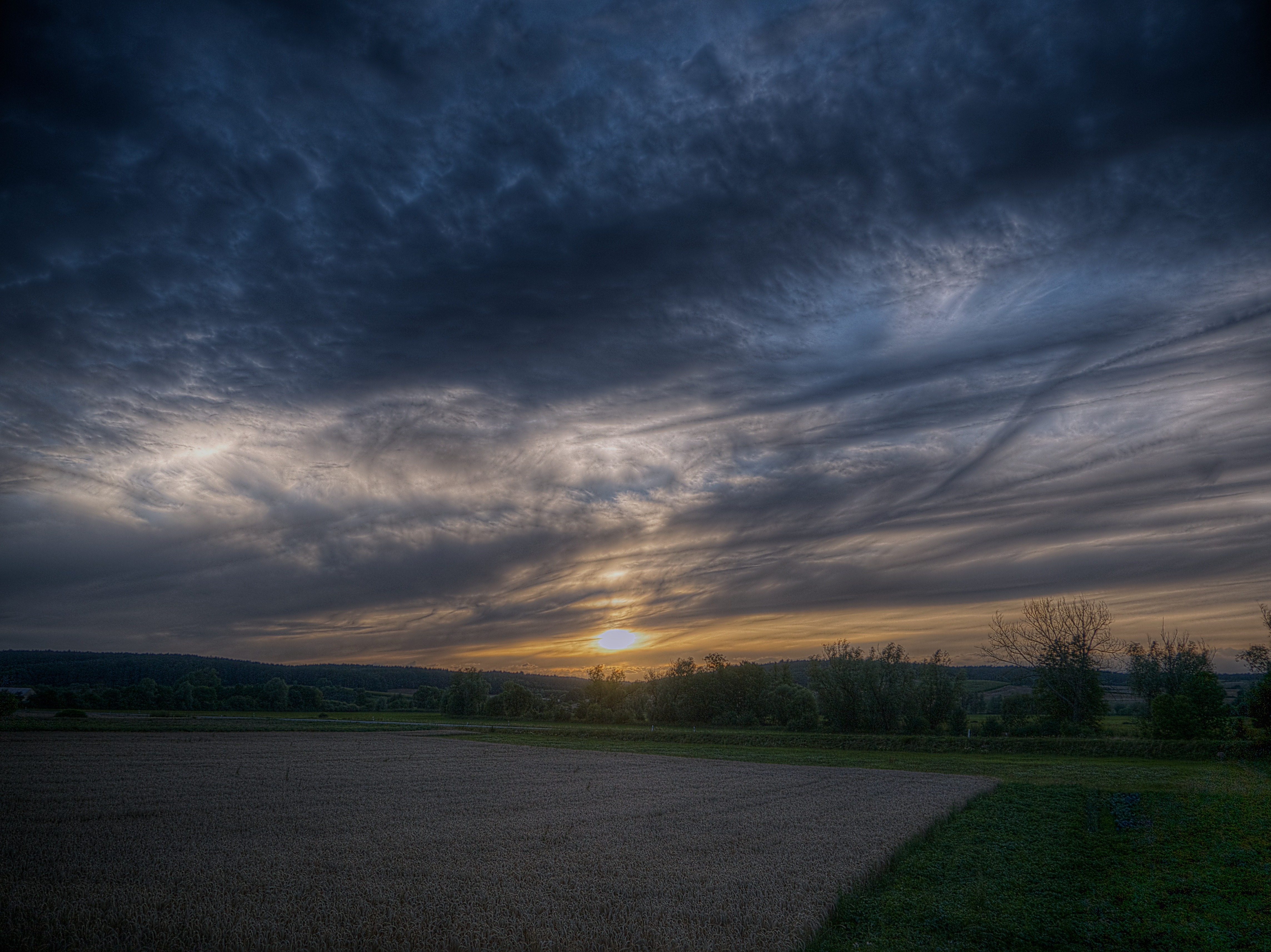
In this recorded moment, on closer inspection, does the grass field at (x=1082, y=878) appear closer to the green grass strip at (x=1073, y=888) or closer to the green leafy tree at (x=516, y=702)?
the green grass strip at (x=1073, y=888)

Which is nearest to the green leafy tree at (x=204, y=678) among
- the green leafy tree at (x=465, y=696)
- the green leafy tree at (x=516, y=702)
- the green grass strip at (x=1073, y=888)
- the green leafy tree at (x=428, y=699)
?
the green leafy tree at (x=428, y=699)

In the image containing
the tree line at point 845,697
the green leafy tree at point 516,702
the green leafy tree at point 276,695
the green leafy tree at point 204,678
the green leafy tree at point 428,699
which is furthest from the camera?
the green leafy tree at point 428,699

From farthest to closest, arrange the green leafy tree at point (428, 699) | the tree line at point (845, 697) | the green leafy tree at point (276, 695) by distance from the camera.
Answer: the green leafy tree at point (428, 699), the green leafy tree at point (276, 695), the tree line at point (845, 697)

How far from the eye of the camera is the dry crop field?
9.81 metres

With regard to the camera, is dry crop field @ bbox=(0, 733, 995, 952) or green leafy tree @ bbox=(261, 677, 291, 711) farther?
green leafy tree @ bbox=(261, 677, 291, 711)

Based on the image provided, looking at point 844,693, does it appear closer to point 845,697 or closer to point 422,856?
point 845,697

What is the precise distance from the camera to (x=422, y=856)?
1461cm

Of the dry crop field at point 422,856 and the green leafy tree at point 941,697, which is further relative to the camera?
the green leafy tree at point 941,697

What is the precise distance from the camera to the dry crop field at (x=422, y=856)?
32.2ft

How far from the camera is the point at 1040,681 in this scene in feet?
196

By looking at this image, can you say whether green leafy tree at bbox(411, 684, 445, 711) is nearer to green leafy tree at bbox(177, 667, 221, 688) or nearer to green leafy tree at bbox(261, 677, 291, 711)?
green leafy tree at bbox(261, 677, 291, 711)

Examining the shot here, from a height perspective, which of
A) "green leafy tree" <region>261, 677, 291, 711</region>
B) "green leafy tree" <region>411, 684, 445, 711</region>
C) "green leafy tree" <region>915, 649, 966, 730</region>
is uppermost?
"green leafy tree" <region>915, 649, 966, 730</region>

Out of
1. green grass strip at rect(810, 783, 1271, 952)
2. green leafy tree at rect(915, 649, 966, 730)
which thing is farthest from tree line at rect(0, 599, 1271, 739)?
green grass strip at rect(810, 783, 1271, 952)

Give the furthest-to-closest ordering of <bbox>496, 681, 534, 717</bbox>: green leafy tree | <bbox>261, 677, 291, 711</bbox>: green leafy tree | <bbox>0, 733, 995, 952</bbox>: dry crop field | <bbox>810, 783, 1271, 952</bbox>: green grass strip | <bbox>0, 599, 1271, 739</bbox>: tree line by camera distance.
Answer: <bbox>261, 677, 291, 711</bbox>: green leafy tree, <bbox>496, 681, 534, 717</bbox>: green leafy tree, <bbox>0, 599, 1271, 739</bbox>: tree line, <bbox>810, 783, 1271, 952</bbox>: green grass strip, <bbox>0, 733, 995, 952</bbox>: dry crop field
